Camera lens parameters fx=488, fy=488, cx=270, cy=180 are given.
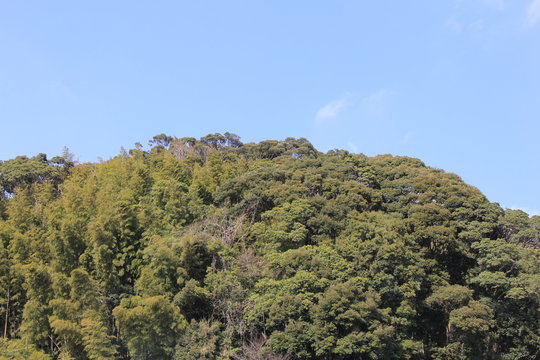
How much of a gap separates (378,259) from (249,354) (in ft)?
20.0

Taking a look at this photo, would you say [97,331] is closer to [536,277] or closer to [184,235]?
[184,235]

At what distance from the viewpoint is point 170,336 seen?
53.9ft

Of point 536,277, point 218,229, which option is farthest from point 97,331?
point 536,277

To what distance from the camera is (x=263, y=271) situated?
1834 cm

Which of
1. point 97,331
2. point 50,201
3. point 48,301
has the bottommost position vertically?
point 97,331

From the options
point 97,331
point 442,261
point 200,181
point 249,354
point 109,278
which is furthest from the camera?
point 200,181

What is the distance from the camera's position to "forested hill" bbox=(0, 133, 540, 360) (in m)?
16.3

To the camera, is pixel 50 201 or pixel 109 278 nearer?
pixel 109 278

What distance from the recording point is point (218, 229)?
65.8ft

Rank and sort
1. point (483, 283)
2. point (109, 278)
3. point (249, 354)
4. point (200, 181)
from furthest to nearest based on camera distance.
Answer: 1. point (200, 181)
2. point (483, 283)
3. point (109, 278)
4. point (249, 354)

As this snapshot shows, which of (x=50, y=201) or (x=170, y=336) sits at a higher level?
(x=50, y=201)

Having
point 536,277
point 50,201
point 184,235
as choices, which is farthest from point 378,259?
point 50,201

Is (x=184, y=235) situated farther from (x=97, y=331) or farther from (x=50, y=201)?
(x=50, y=201)

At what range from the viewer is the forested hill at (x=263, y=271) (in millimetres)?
16281
